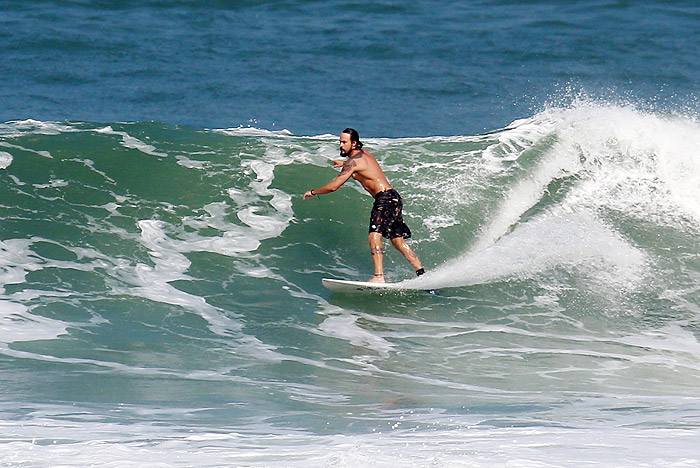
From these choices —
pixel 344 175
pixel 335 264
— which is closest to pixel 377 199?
pixel 344 175

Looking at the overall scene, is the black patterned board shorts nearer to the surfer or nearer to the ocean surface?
the surfer

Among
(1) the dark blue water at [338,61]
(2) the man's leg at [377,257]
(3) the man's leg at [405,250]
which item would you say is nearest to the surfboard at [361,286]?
(2) the man's leg at [377,257]

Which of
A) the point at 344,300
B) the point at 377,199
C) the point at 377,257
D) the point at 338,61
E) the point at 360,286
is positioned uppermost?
the point at 338,61

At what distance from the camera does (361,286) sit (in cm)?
802

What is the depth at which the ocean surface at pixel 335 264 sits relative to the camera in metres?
→ 4.65

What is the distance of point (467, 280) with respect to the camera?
8539 mm

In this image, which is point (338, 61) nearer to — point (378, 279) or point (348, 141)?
point (348, 141)

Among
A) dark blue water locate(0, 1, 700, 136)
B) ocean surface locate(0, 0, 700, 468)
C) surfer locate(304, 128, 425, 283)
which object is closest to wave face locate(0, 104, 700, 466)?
ocean surface locate(0, 0, 700, 468)

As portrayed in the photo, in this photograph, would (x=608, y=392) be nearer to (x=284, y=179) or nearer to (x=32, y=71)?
(x=284, y=179)

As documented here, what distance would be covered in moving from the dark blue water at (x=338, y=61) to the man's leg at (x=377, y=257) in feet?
19.2

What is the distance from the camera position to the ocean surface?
4.65 m

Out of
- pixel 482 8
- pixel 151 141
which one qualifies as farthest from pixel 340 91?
pixel 482 8

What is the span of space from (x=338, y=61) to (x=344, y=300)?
10.5 m

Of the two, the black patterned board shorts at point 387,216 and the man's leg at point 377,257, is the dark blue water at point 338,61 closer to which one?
the black patterned board shorts at point 387,216
